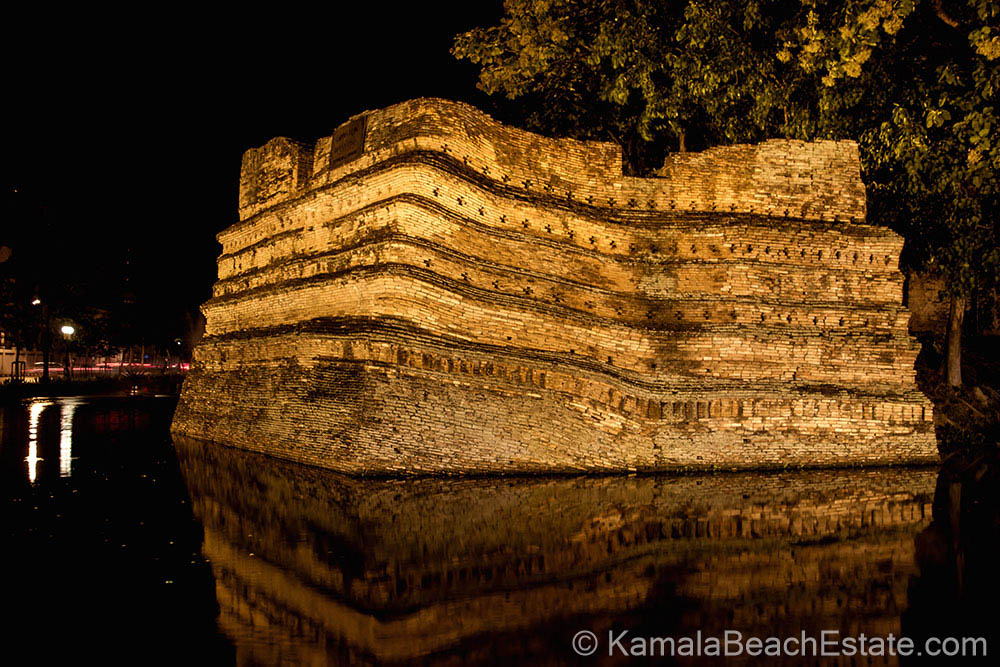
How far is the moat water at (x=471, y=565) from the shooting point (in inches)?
191

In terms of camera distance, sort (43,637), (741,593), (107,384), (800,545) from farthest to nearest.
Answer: (107,384) < (800,545) < (741,593) < (43,637)

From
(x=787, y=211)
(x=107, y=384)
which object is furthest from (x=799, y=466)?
(x=107, y=384)

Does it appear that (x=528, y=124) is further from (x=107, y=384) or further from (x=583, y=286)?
(x=107, y=384)

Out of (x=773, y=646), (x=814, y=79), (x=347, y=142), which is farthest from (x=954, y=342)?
(x=773, y=646)

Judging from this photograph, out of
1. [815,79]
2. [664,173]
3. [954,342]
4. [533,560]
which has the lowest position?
[533,560]

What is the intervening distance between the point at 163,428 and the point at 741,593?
18.3m

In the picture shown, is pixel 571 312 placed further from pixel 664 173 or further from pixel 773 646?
pixel 773 646

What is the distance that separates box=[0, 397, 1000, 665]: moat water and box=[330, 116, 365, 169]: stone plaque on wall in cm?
576

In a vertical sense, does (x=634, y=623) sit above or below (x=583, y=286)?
below

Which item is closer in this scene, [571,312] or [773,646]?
[773,646]

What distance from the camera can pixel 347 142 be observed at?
13461mm

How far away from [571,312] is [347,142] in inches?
203

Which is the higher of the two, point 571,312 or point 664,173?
point 664,173

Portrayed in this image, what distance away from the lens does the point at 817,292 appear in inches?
524
